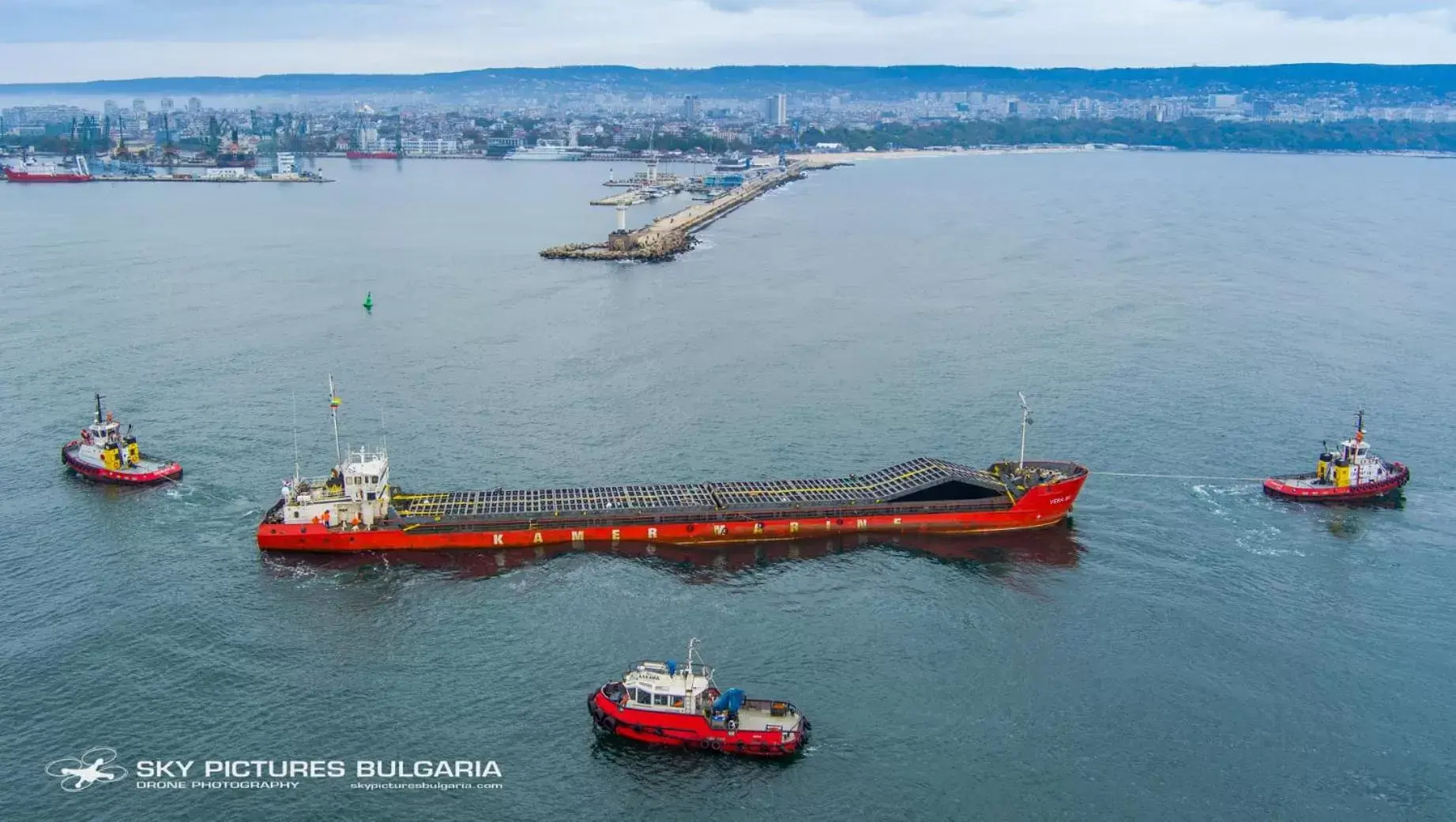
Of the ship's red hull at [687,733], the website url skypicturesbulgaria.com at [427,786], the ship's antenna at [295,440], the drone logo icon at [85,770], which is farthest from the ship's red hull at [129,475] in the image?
the ship's red hull at [687,733]

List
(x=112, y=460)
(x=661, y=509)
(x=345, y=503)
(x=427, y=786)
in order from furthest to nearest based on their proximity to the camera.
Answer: (x=112, y=460) → (x=661, y=509) → (x=345, y=503) → (x=427, y=786)

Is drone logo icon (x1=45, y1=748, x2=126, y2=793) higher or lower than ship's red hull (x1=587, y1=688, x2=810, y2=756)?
lower

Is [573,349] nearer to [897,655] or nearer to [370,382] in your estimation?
[370,382]

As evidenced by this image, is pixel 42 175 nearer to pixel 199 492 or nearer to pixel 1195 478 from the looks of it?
pixel 199 492

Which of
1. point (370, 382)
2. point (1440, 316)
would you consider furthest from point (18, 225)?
point (1440, 316)

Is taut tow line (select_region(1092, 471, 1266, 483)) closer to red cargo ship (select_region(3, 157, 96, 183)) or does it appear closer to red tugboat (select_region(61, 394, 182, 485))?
red tugboat (select_region(61, 394, 182, 485))

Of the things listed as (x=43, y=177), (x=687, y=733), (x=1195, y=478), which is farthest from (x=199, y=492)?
(x=43, y=177)

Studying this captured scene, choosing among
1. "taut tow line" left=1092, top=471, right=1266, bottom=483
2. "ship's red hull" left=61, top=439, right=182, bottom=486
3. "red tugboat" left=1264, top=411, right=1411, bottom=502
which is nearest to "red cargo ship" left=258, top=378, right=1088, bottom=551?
"taut tow line" left=1092, top=471, right=1266, bottom=483
